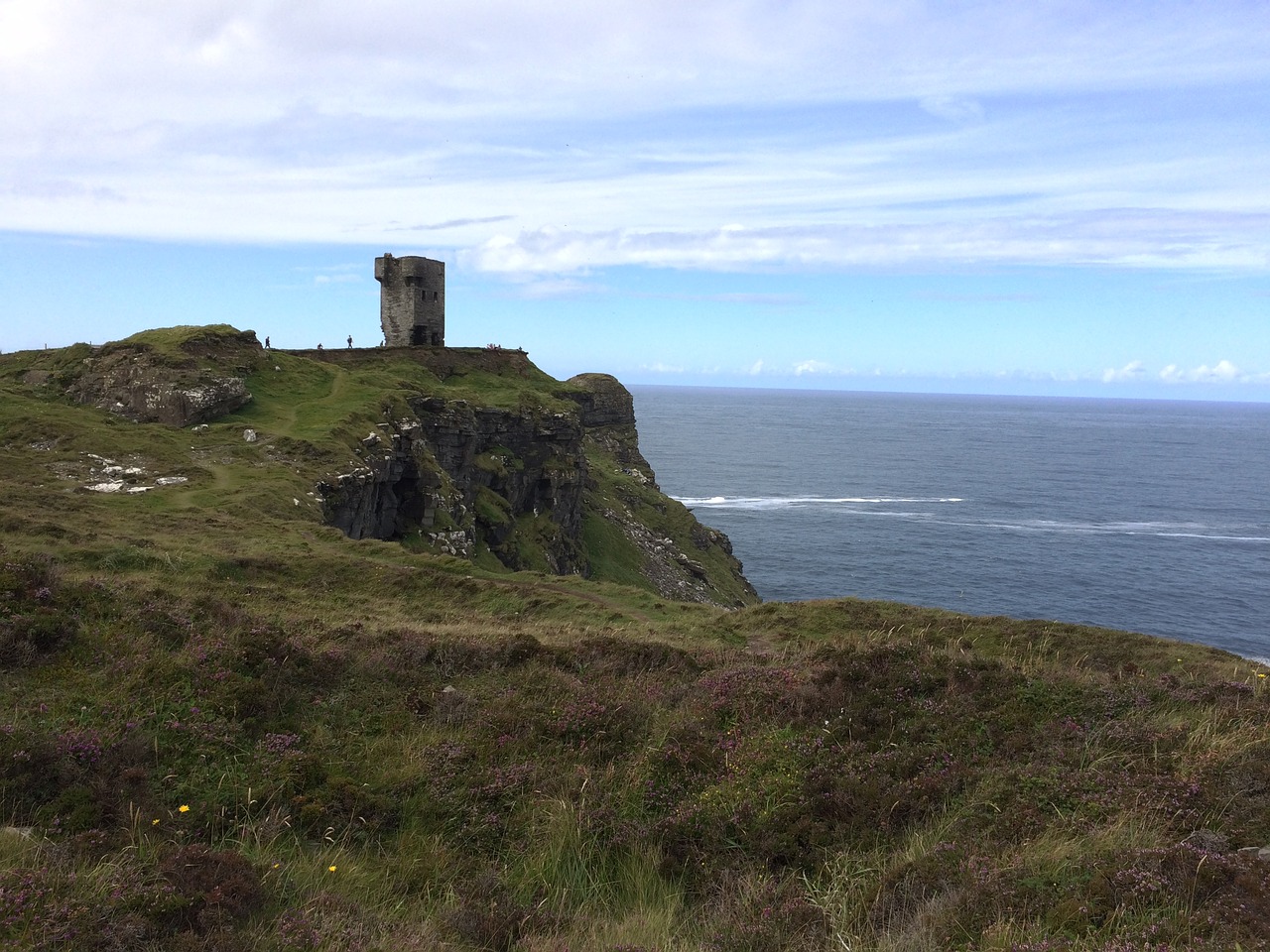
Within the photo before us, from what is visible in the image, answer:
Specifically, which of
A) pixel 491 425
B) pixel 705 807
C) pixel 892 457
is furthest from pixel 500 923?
pixel 892 457

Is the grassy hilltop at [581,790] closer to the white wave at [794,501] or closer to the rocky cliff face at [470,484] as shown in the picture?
the rocky cliff face at [470,484]

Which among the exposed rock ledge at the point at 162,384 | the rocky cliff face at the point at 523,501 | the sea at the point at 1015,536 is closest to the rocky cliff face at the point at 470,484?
the rocky cliff face at the point at 523,501

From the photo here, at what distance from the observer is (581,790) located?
10.7 metres

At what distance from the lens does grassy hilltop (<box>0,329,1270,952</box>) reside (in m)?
7.95

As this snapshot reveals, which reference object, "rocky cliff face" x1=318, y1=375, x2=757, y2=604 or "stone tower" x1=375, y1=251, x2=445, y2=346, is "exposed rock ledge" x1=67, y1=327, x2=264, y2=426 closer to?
"rocky cliff face" x1=318, y1=375, x2=757, y2=604

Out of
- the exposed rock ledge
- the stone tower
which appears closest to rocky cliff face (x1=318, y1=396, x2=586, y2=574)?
the exposed rock ledge

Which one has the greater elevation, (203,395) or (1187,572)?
(203,395)

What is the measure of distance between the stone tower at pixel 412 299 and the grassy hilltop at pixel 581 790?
46.4 metres

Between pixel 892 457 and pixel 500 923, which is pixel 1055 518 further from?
pixel 500 923

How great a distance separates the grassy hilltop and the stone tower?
46408 mm

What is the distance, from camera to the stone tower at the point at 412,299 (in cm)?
6150

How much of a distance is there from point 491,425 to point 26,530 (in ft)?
112

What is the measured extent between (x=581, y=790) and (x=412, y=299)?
56.2 m

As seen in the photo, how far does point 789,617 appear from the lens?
25.5 m
